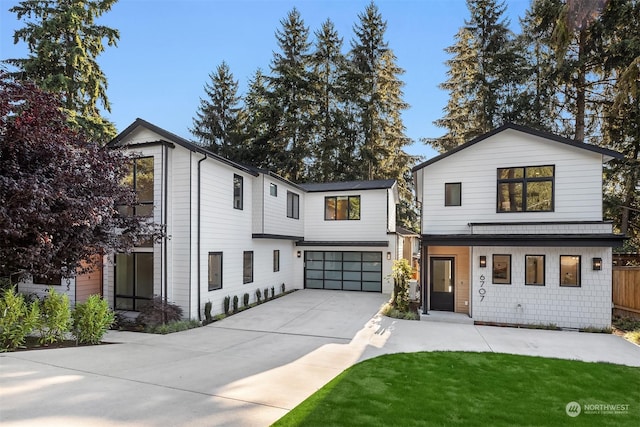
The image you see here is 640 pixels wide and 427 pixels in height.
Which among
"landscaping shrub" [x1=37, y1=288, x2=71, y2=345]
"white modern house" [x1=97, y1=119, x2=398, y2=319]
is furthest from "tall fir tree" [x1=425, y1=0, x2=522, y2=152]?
"landscaping shrub" [x1=37, y1=288, x2=71, y2=345]

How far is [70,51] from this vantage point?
15875 mm

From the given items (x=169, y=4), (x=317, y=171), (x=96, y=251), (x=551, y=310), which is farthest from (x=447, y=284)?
(x=317, y=171)

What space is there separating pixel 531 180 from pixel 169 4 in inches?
537

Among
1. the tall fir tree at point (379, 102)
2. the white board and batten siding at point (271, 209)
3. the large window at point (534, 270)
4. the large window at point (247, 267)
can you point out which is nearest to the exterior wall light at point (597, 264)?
the large window at point (534, 270)

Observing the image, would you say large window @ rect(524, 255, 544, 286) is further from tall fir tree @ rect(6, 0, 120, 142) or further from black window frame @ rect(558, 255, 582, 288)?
tall fir tree @ rect(6, 0, 120, 142)

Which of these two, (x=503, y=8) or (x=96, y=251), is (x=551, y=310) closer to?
(x=96, y=251)

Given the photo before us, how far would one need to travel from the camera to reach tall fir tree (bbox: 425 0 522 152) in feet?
70.8

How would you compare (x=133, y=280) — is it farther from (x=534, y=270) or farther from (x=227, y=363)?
(x=534, y=270)

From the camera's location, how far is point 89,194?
7.42 meters

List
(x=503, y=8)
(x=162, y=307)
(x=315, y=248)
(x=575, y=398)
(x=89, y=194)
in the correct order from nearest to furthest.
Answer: (x=575, y=398)
(x=89, y=194)
(x=162, y=307)
(x=315, y=248)
(x=503, y=8)

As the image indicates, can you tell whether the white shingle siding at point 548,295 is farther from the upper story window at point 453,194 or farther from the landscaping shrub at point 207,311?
the landscaping shrub at point 207,311

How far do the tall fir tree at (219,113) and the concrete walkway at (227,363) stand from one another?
71.4 ft

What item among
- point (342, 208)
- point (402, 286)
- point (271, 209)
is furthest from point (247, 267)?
point (342, 208)

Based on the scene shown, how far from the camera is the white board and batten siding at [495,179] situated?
34.8 feet
